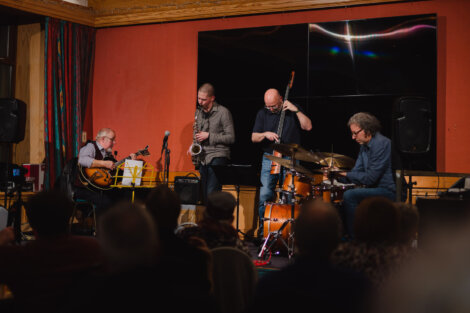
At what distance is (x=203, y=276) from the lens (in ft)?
6.97

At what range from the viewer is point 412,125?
4695 millimetres

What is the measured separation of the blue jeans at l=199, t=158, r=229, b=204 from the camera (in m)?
6.49

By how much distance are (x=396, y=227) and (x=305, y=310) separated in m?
0.95

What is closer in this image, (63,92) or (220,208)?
(220,208)

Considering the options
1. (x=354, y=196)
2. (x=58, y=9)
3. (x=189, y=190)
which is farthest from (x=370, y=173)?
(x=58, y=9)

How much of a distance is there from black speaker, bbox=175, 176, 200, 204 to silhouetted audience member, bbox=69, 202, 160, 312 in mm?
5137

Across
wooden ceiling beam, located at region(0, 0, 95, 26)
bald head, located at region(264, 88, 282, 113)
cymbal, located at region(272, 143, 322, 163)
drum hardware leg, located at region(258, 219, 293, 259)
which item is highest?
wooden ceiling beam, located at region(0, 0, 95, 26)

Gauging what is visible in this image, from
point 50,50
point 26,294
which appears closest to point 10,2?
point 50,50

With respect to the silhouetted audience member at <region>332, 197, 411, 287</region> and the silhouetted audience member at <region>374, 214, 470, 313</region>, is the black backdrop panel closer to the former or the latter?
the silhouetted audience member at <region>374, 214, 470, 313</region>

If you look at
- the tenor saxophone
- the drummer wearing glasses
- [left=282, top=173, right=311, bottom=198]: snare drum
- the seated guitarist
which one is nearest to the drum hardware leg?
[left=282, top=173, right=311, bottom=198]: snare drum

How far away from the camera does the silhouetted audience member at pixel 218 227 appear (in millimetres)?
2628

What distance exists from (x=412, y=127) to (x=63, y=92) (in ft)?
16.1

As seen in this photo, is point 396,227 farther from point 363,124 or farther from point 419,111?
point 363,124

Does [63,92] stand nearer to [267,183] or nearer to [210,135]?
[210,135]
